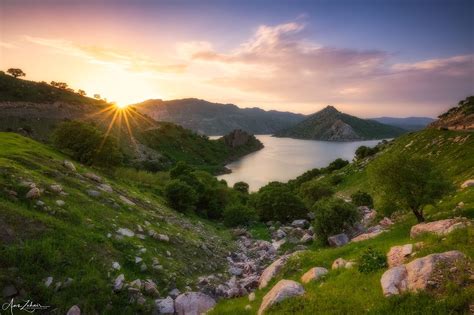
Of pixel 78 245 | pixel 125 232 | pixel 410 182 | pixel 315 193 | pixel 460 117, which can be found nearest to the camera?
pixel 78 245

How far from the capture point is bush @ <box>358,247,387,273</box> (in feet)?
40.7

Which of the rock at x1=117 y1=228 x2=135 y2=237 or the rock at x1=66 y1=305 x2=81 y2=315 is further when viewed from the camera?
the rock at x1=117 y1=228 x2=135 y2=237

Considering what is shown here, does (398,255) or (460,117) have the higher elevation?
(460,117)

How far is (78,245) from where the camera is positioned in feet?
52.8

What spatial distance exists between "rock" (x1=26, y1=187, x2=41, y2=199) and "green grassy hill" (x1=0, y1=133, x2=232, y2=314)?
0.91ft

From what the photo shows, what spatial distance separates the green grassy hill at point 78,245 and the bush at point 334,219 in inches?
349

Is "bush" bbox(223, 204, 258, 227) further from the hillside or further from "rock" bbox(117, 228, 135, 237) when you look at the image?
the hillside

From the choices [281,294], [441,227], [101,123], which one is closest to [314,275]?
[281,294]

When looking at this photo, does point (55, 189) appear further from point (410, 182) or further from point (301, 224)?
point (301, 224)

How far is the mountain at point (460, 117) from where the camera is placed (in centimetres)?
6465

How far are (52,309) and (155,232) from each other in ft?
32.9

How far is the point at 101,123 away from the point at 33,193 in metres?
140

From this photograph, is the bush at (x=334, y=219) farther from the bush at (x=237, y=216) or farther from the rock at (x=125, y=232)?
the bush at (x=237, y=216)

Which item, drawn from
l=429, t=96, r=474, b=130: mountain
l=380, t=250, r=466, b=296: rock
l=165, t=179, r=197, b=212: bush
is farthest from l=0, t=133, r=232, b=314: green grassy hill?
l=429, t=96, r=474, b=130: mountain
